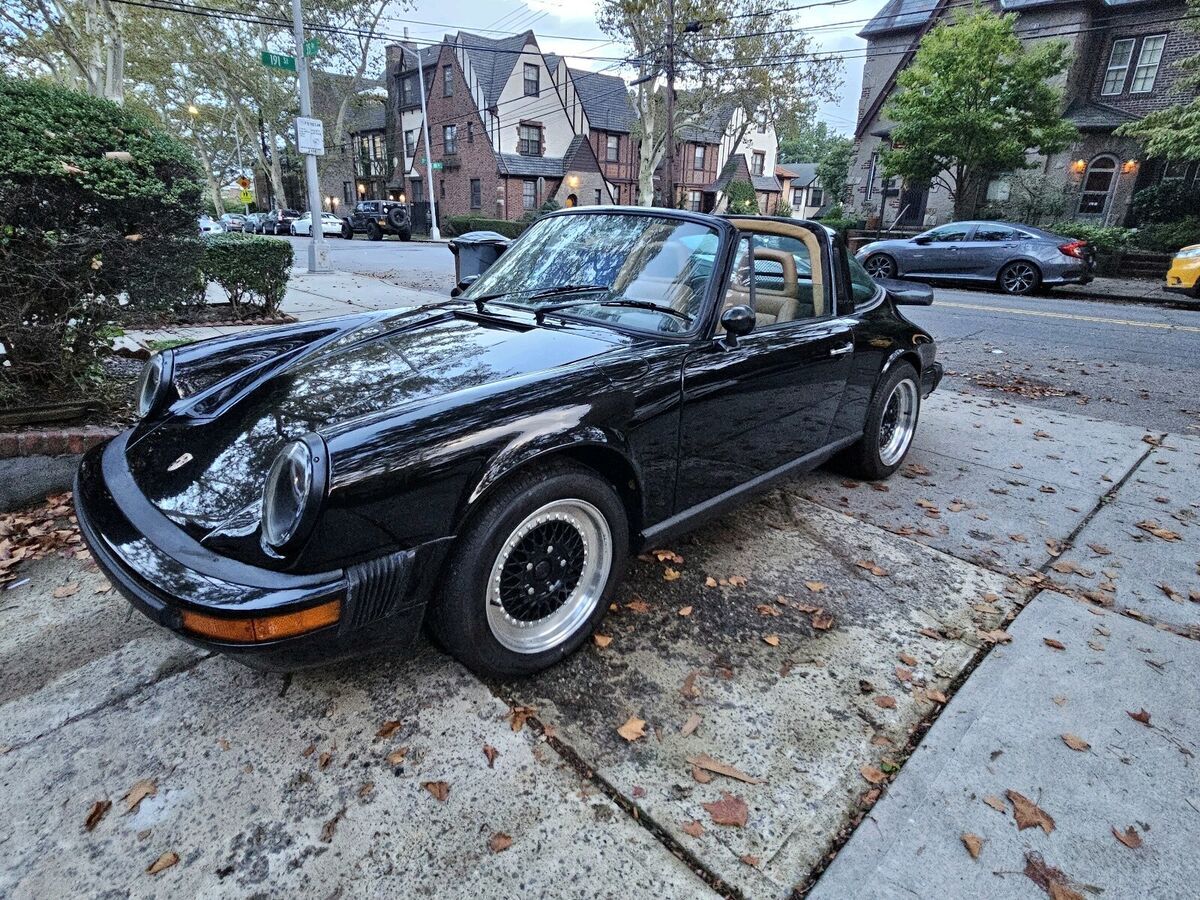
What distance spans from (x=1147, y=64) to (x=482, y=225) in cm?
2578

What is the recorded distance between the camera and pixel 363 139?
4753 cm

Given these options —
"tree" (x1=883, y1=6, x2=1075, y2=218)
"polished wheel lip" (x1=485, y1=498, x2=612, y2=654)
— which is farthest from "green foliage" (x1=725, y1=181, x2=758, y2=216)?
"polished wheel lip" (x1=485, y1=498, x2=612, y2=654)

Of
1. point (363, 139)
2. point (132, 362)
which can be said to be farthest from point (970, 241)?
point (363, 139)

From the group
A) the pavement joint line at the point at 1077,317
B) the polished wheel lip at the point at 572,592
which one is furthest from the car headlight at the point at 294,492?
the pavement joint line at the point at 1077,317

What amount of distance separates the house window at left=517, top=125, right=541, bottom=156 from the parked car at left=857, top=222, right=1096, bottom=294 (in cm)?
2749

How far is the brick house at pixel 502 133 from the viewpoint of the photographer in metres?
36.2

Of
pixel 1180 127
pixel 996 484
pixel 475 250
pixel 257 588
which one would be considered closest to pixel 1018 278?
pixel 1180 127

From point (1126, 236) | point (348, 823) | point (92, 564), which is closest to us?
point (348, 823)

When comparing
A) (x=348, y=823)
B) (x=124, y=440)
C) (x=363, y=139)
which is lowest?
(x=348, y=823)

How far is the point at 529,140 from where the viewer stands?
37594 mm

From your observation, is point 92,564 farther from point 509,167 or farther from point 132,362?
point 509,167

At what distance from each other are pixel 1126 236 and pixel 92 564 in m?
23.3

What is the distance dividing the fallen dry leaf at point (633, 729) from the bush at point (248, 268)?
750 cm

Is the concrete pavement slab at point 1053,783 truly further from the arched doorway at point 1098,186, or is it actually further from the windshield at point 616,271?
the arched doorway at point 1098,186
